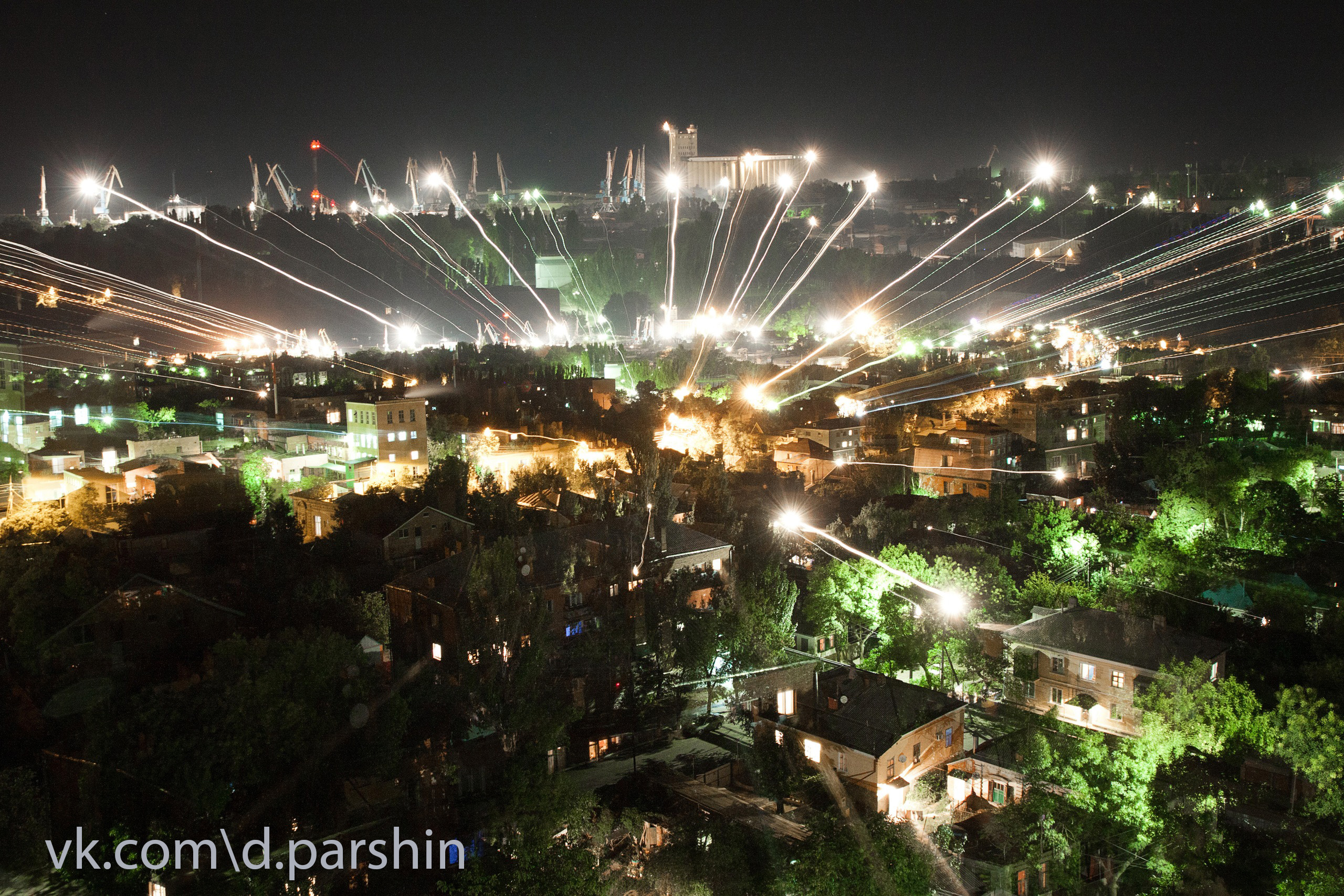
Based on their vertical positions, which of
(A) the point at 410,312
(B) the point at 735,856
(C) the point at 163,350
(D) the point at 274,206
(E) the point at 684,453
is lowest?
(B) the point at 735,856

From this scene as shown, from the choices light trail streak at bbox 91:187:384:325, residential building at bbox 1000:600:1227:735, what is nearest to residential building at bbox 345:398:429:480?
residential building at bbox 1000:600:1227:735

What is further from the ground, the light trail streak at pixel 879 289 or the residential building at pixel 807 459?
the light trail streak at pixel 879 289

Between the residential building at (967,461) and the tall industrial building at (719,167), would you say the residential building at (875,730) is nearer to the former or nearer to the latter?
the residential building at (967,461)

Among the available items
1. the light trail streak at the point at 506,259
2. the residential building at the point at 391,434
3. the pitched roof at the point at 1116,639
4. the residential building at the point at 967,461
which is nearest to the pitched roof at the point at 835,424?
the residential building at the point at 967,461

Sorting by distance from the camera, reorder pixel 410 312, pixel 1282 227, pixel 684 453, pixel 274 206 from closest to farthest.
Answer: pixel 684 453
pixel 1282 227
pixel 410 312
pixel 274 206

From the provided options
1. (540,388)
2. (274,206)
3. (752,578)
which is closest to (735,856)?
(752,578)

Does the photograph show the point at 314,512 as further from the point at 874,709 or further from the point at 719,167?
Answer: the point at 719,167

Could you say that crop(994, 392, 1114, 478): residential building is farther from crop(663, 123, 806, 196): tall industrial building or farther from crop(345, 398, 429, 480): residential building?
crop(663, 123, 806, 196): tall industrial building

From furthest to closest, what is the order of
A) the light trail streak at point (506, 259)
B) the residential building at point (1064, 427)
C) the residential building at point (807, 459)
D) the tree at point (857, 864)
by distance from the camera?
the light trail streak at point (506, 259) → the residential building at point (1064, 427) → the residential building at point (807, 459) → the tree at point (857, 864)

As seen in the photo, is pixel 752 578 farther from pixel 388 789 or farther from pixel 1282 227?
pixel 1282 227
